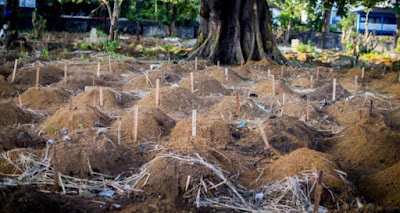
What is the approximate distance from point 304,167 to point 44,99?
5912 millimetres

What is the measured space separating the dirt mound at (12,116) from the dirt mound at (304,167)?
4.24 meters

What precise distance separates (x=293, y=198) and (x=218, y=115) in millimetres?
4063

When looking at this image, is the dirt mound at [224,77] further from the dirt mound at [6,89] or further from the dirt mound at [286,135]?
the dirt mound at [286,135]

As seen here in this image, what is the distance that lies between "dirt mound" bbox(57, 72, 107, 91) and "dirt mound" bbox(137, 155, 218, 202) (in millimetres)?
6655

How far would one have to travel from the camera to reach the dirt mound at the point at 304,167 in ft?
17.7

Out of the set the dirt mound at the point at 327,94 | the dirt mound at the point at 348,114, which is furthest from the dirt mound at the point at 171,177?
the dirt mound at the point at 327,94

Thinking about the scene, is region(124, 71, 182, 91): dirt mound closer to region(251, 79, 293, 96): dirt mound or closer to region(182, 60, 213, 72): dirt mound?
region(182, 60, 213, 72): dirt mound

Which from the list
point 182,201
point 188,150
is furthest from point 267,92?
point 182,201

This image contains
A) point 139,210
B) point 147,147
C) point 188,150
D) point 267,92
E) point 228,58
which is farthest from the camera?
point 228,58

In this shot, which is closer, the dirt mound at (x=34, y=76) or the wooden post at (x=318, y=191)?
the wooden post at (x=318, y=191)

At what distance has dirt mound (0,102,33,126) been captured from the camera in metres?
7.85

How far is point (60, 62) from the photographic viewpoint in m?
16.2

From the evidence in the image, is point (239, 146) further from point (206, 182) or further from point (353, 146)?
point (206, 182)

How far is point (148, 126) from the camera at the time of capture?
24.8 feet
